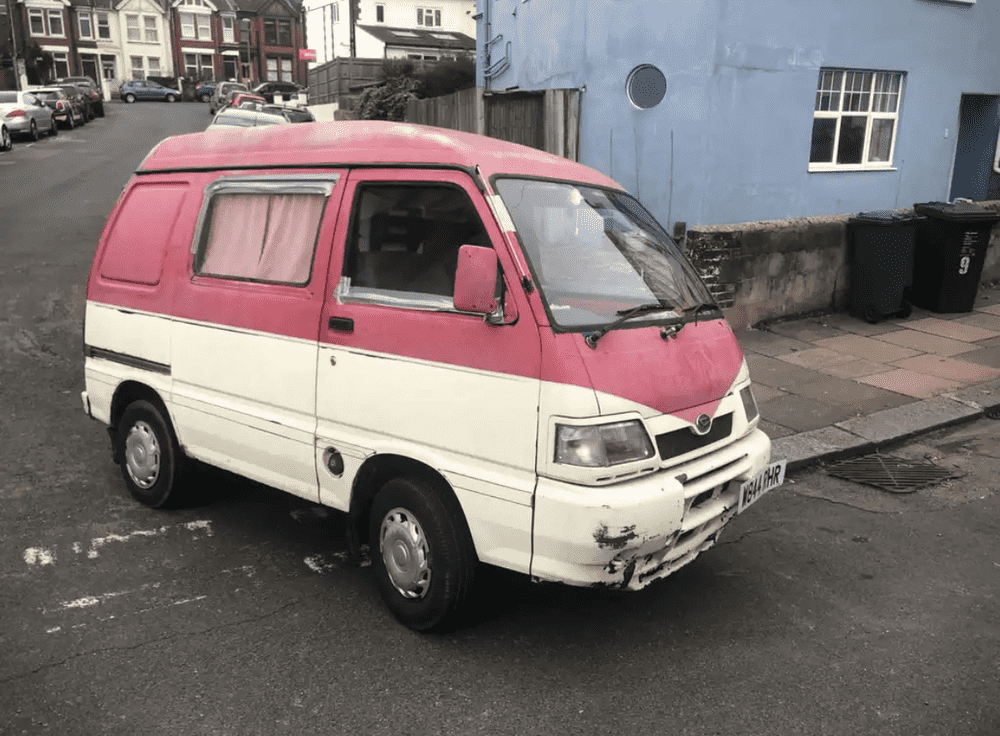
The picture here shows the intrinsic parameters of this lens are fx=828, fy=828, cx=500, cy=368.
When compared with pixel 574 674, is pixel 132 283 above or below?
above

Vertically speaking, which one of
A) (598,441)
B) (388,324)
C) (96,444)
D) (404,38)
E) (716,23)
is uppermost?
(404,38)

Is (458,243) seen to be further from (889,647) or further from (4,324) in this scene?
(4,324)

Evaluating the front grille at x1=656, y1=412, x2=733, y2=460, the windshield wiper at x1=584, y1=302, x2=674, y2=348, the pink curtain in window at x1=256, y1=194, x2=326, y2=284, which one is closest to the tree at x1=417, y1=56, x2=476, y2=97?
the pink curtain in window at x1=256, y1=194, x2=326, y2=284

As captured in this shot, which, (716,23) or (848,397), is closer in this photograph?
(848,397)

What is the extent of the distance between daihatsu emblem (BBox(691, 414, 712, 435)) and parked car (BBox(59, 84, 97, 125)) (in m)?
38.5

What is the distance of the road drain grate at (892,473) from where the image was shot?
228 inches

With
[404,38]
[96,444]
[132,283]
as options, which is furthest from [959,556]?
[404,38]

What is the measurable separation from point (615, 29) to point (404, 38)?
41.4 m

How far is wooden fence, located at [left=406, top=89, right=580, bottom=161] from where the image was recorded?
1201 cm

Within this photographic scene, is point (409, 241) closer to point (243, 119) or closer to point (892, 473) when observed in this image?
point (892, 473)

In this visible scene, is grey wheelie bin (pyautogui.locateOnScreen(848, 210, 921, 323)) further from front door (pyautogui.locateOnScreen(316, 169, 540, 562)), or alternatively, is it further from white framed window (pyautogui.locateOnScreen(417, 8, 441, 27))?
white framed window (pyautogui.locateOnScreen(417, 8, 441, 27))

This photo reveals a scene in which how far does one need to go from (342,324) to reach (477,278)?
0.87 metres

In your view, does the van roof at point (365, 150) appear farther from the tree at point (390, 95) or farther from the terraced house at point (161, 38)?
the terraced house at point (161, 38)

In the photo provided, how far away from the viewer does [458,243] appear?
11.9ft
